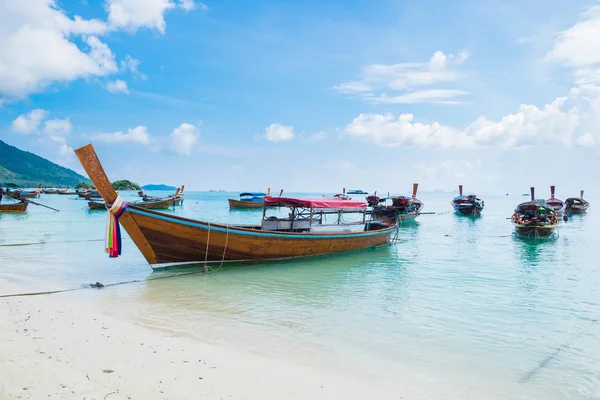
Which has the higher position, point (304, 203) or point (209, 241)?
point (304, 203)

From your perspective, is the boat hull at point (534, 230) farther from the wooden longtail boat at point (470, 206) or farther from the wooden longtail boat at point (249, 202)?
the wooden longtail boat at point (249, 202)

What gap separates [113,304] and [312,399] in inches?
233

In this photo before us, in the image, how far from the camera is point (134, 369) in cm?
514

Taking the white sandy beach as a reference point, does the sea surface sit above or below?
below

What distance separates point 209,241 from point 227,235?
59 cm

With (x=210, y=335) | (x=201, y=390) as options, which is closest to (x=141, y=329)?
(x=210, y=335)

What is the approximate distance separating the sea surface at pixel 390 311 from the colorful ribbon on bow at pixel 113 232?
1037mm

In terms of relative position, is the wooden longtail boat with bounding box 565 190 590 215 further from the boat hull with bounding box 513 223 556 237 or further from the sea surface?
the sea surface

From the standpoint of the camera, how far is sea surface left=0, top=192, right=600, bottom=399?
6207mm

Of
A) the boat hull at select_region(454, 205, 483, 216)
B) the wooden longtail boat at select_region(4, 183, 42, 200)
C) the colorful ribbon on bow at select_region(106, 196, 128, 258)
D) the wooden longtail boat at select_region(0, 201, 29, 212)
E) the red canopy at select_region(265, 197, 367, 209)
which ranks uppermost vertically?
the boat hull at select_region(454, 205, 483, 216)

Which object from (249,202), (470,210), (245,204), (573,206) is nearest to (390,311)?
(470,210)

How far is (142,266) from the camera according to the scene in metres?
14.1

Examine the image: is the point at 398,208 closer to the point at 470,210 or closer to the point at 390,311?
the point at 470,210

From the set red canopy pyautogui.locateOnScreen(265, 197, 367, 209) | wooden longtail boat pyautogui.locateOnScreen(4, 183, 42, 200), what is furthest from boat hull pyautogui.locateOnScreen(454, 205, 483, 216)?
wooden longtail boat pyautogui.locateOnScreen(4, 183, 42, 200)
